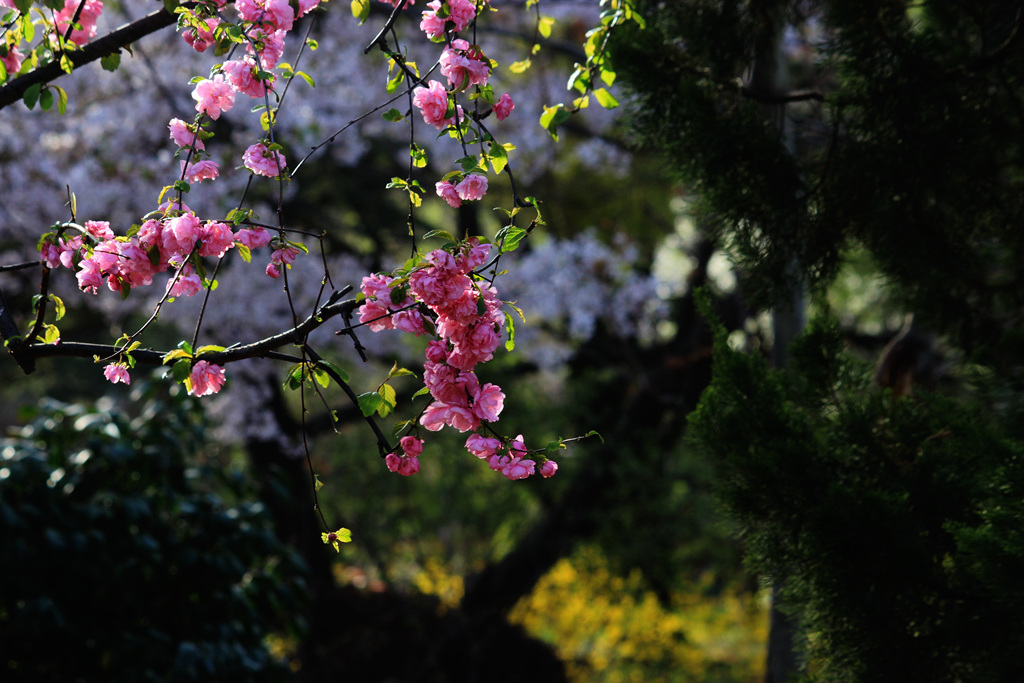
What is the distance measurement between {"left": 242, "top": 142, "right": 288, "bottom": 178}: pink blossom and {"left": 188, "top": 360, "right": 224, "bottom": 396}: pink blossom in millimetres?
442

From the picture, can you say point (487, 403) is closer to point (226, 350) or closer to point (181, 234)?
point (226, 350)

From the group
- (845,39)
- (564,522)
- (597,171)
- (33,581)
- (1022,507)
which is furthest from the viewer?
(597,171)

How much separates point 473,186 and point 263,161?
0.49 metres

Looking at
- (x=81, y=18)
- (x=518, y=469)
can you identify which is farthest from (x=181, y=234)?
(x=81, y=18)

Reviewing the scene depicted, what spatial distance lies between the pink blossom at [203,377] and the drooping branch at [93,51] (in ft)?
2.48

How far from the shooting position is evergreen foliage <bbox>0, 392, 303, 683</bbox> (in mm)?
2941

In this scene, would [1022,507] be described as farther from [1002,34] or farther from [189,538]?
[189,538]

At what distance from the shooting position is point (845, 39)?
2314 mm

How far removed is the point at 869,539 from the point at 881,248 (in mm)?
→ 1106

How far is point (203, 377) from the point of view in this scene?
1.41m

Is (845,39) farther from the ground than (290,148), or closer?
closer

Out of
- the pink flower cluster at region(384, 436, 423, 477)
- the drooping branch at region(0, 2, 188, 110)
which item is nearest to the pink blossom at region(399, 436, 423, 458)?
the pink flower cluster at region(384, 436, 423, 477)

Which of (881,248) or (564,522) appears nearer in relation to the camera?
(881,248)

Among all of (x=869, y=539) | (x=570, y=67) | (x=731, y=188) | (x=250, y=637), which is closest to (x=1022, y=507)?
(x=869, y=539)
